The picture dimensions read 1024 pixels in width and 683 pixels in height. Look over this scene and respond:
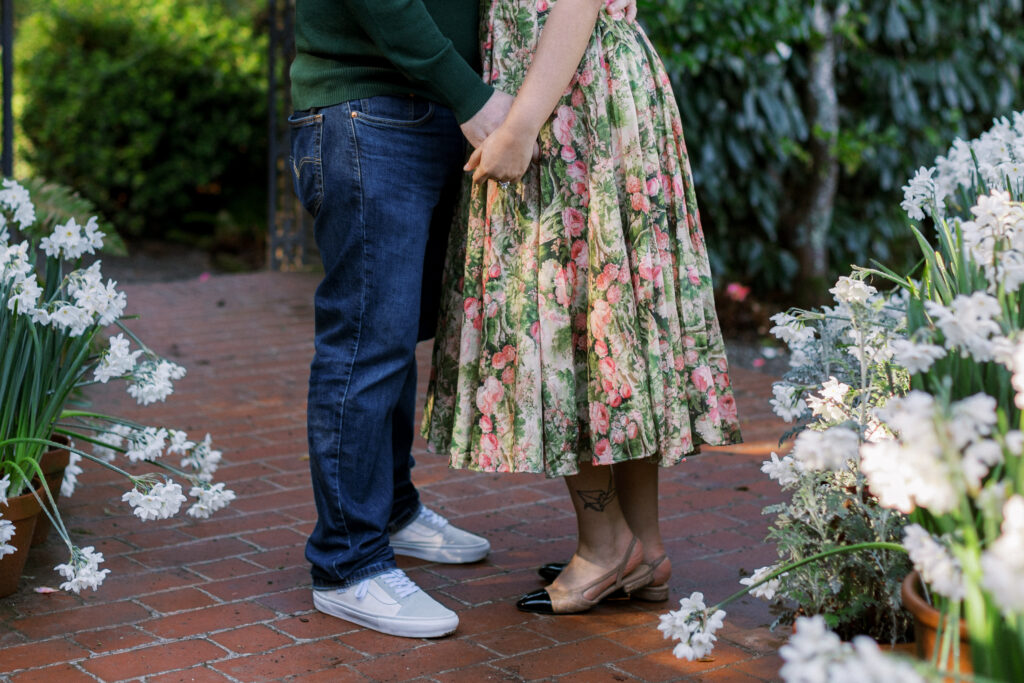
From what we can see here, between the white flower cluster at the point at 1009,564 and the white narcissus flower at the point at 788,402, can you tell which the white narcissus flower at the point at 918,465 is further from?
the white narcissus flower at the point at 788,402

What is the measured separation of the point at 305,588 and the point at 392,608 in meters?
0.34

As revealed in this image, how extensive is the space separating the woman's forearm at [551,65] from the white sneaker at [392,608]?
101 cm

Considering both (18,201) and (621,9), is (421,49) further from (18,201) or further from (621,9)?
(18,201)

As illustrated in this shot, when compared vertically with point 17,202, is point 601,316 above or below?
below

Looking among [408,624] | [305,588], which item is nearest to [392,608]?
[408,624]

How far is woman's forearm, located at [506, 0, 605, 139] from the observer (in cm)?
238

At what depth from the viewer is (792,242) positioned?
6344 mm

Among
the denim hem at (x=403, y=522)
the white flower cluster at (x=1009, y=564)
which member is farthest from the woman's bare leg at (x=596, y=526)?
the white flower cluster at (x=1009, y=564)

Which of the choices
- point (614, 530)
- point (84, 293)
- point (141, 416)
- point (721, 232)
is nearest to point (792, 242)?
point (721, 232)

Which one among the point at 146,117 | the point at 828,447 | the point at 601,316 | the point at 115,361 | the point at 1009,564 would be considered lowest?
the point at 1009,564

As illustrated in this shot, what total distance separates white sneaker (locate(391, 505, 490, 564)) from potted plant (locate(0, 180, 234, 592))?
494mm

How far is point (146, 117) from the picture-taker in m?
8.53

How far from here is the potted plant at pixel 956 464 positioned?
1333 mm

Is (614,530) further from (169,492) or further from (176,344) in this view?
(176,344)
